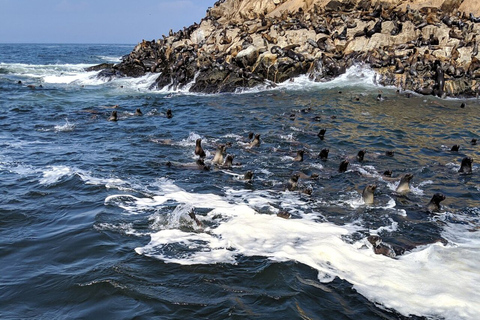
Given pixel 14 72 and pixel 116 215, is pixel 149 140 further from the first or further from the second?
pixel 14 72

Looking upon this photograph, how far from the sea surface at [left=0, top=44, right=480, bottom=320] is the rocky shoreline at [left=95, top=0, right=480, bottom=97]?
8.95 m

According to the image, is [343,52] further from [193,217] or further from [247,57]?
[193,217]

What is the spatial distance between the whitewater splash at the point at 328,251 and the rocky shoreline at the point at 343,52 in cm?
1961

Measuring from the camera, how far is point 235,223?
26.7ft

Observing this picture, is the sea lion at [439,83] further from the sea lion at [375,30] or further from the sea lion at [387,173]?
the sea lion at [387,173]

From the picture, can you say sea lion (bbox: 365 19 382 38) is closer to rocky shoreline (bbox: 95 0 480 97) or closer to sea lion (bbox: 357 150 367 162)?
rocky shoreline (bbox: 95 0 480 97)

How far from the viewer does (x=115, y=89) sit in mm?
30500

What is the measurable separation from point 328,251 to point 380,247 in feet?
3.14

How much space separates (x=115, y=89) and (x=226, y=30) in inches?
491

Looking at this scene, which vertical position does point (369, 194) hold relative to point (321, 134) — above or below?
below

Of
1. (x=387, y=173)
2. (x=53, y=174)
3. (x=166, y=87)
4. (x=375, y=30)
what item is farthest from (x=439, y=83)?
(x=53, y=174)

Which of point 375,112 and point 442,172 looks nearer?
point 442,172

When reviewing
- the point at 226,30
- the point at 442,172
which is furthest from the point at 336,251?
the point at 226,30

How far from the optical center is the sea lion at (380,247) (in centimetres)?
699
